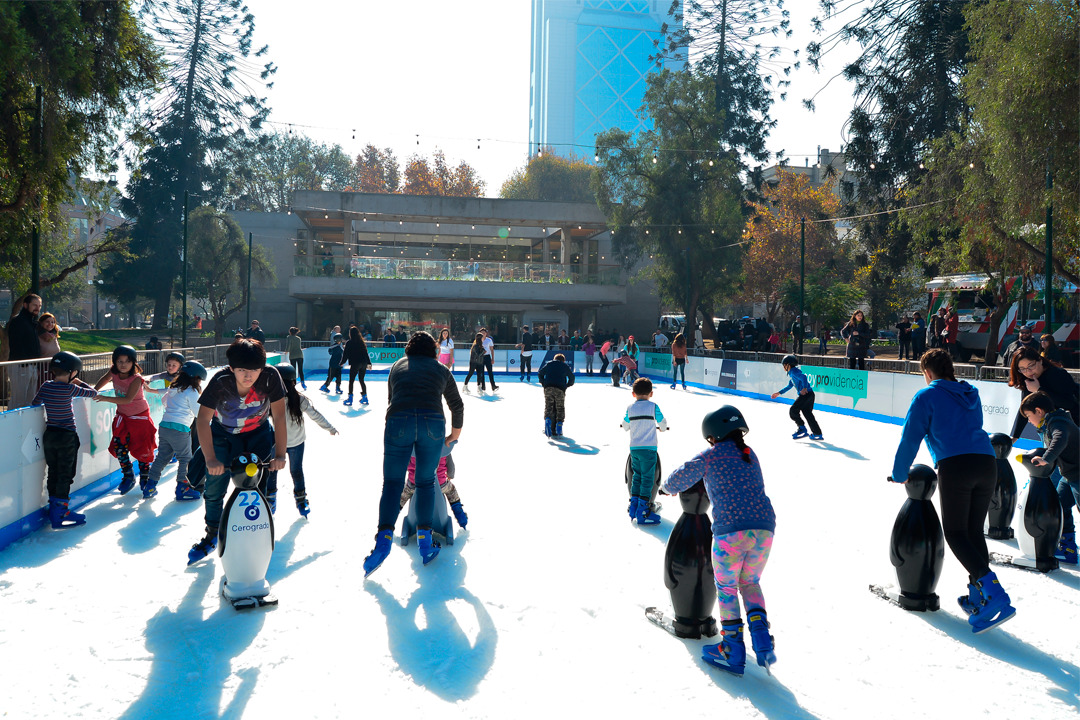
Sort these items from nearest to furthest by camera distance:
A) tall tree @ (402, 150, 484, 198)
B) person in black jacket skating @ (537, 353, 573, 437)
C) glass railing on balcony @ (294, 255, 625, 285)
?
person in black jacket skating @ (537, 353, 573, 437)
glass railing on balcony @ (294, 255, 625, 285)
tall tree @ (402, 150, 484, 198)

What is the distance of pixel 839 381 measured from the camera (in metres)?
17.6

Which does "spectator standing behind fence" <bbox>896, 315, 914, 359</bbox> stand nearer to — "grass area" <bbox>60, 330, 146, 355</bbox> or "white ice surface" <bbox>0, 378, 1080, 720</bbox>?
"white ice surface" <bbox>0, 378, 1080, 720</bbox>

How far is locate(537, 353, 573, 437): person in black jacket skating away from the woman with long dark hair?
253 inches

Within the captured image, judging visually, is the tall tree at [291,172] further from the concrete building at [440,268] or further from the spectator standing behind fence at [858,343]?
the spectator standing behind fence at [858,343]

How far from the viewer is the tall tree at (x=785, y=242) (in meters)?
45.8

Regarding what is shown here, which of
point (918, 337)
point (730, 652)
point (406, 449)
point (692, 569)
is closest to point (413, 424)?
point (406, 449)

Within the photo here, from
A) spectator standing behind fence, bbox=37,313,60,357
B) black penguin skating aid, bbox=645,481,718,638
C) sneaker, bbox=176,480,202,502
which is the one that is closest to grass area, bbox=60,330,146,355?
spectator standing behind fence, bbox=37,313,60,357

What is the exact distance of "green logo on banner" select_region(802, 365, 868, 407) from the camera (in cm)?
1666

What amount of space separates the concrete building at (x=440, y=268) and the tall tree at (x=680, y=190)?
2.72 m

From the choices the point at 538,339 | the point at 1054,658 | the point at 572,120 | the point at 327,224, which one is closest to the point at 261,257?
the point at 327,224

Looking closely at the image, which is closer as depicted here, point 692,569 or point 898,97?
point 692,569

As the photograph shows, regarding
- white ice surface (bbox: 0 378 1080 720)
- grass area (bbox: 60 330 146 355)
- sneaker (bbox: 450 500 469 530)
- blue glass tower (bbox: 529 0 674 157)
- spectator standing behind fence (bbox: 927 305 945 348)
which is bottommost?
white ice surface (bbox: 0 378 1080 720)

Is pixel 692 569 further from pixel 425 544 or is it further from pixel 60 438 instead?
pixel 60 438

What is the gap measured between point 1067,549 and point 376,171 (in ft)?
214
